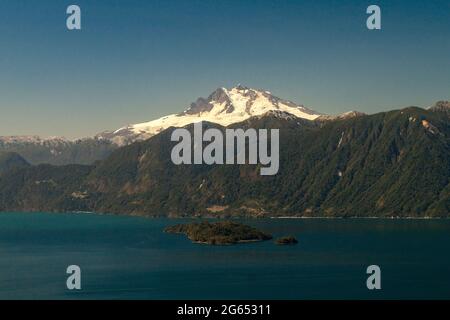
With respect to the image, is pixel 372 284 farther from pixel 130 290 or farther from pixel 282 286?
pixel 130 290
